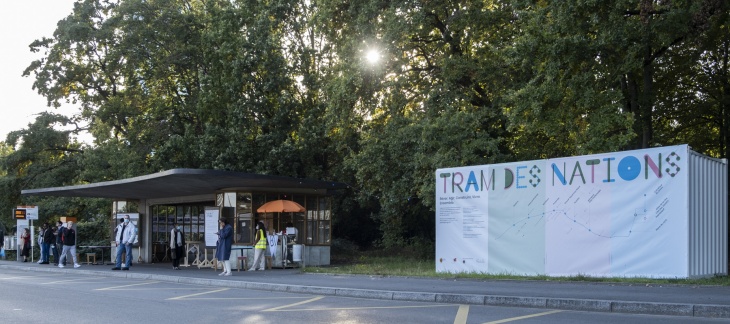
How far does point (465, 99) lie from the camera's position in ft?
89.4

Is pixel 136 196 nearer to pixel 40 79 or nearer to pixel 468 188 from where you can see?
pixel 40 79

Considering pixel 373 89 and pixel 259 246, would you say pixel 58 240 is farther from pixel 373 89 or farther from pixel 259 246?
pixel 373 89

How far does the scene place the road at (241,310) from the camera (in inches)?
440

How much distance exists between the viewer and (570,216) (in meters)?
18.5

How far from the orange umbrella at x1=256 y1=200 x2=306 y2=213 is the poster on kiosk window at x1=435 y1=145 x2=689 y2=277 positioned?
21.4 ft

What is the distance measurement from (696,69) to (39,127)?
34008 millimetres

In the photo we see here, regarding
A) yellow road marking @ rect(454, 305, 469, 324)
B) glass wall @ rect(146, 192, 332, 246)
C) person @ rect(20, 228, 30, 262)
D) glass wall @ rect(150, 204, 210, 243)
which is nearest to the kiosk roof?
glass wall @ rect(146, 192, 332, 246)

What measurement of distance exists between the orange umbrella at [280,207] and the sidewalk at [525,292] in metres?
5.84

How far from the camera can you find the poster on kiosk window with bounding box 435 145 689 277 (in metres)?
16.8

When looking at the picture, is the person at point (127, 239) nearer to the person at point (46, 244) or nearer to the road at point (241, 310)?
the person at point (46, 244)

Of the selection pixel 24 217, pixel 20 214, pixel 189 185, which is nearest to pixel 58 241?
pixel 24 217

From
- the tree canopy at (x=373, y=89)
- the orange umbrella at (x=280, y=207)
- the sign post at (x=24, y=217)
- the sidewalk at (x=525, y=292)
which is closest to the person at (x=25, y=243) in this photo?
the sign post at (x=24, y=217)

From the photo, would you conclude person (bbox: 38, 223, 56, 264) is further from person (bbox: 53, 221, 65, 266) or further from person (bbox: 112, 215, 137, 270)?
person (bbox: 112, 215, 137, 270)

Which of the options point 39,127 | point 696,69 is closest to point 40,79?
point 39,127
